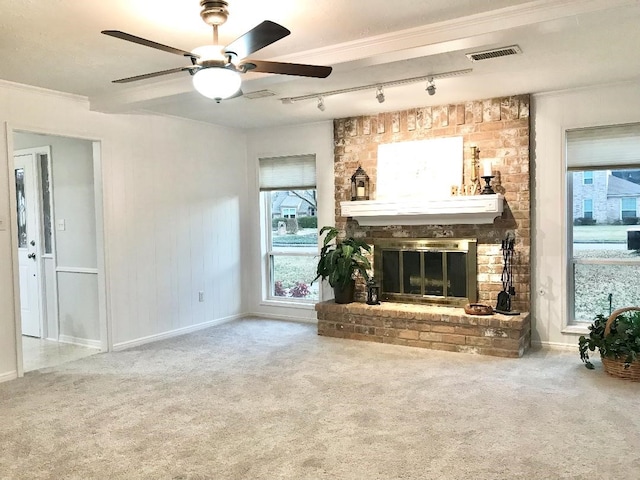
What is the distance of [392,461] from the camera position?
2699 mm

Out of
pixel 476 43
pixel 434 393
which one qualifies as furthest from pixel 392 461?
pixel 476 43

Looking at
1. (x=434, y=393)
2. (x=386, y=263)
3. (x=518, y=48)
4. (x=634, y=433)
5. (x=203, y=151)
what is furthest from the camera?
(x=203, y=151)

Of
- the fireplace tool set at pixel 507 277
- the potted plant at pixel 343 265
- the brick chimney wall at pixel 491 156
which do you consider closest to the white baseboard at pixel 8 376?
the potted plant at pixel 343 265

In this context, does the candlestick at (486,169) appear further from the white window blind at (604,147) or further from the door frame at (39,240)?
the door frame at (39,240)

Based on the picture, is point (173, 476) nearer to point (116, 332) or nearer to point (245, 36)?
point (245, 36)

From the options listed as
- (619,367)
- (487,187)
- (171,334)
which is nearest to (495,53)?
(487,187)

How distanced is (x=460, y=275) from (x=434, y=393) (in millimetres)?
1867

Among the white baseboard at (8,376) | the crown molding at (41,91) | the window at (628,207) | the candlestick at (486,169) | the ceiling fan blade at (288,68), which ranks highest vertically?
the crown molding at (41,91)

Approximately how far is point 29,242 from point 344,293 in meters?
3.71

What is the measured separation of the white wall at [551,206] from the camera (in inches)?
189

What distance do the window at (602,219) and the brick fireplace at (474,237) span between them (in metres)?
0.45

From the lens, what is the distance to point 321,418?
3287 mm

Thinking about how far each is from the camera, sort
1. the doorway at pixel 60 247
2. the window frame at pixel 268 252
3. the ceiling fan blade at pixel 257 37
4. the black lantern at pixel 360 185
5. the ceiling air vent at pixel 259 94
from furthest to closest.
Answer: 1. the window frame at pixel 268 252
2. the black lantern at pixel 360 185
3. the doorway at pixel 60 247
4. the ceiling air vent at pixel 259 94
5. the ceiling fan blade at pixel 257 37

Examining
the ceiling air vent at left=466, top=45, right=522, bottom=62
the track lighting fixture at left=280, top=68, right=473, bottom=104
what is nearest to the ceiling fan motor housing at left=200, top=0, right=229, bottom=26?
the ceiling air vent at left=466, top=45, right=522, bottom=62
